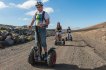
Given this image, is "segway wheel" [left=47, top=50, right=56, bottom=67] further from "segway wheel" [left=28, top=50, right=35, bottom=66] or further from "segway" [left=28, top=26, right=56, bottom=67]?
"segway wheel" [left=28, top=50, right=35, bottom=66]

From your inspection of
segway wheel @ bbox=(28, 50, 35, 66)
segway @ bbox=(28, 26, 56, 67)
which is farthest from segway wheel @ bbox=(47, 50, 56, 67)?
segway wheel @ bbox=(28, 50, 35, 66)

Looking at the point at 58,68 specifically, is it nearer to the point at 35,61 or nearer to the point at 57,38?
the point at 35,61

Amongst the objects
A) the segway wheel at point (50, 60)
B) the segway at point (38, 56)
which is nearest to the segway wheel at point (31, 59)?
the segway at point (38, 56)

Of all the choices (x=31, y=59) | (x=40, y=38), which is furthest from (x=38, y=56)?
(x=40, y=38)

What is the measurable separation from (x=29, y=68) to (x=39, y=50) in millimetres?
834

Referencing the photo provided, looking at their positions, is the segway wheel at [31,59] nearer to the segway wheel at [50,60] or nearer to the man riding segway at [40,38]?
the man riding segway at [40,38]

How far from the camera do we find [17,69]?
10.7 m

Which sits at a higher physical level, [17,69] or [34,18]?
[34,18]

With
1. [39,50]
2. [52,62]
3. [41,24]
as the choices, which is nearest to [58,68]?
[52,62]

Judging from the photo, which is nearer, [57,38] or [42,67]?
[42,67]

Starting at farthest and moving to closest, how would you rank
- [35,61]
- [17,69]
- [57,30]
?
[57,30] < [35,61] < [17,69]

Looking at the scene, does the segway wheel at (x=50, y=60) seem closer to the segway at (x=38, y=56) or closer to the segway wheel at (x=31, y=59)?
the segway at (x=38, y=56)

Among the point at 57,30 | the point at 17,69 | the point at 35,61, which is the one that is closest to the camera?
the point at 17,69

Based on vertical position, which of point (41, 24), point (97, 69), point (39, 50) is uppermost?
point (41, 24)
